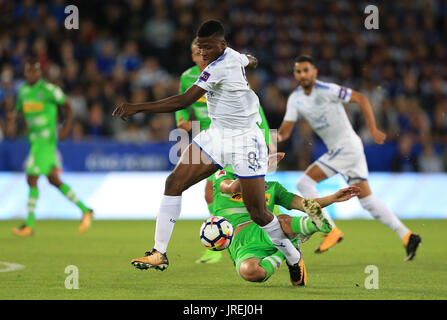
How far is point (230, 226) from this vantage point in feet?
20.8

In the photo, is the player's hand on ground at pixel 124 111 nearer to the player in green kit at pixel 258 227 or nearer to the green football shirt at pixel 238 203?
the player in green kit at pixel 258 227

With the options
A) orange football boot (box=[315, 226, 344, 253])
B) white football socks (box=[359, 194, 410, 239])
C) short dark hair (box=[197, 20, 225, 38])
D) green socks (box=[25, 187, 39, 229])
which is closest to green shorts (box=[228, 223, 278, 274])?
short dark hair (box=[197, 20, 225, 38])

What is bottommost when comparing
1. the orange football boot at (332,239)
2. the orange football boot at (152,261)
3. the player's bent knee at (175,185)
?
the orange football boot at (332,239)

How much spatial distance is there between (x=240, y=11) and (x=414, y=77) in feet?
14.8

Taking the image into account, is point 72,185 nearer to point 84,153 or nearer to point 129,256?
point 84,153

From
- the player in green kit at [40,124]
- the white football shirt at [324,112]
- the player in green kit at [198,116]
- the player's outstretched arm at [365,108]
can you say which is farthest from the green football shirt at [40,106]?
the player's outstretched arm at [365,108]

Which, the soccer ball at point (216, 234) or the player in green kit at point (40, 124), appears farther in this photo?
the player in green kit at point (40, 124)

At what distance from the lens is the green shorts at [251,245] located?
255 inches

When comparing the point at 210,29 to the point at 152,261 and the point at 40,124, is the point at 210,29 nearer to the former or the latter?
the point at 152,261

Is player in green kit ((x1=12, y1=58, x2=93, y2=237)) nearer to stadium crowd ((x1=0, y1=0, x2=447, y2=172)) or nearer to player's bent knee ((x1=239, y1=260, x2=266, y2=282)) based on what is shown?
stadium crowd ((x1=0, y1=0, x2=447, y2=172))

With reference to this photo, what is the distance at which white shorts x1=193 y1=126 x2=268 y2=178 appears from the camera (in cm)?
624

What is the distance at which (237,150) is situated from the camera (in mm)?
6293

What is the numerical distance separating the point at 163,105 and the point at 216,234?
1136mm

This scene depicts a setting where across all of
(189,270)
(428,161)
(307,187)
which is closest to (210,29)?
(189,270)
